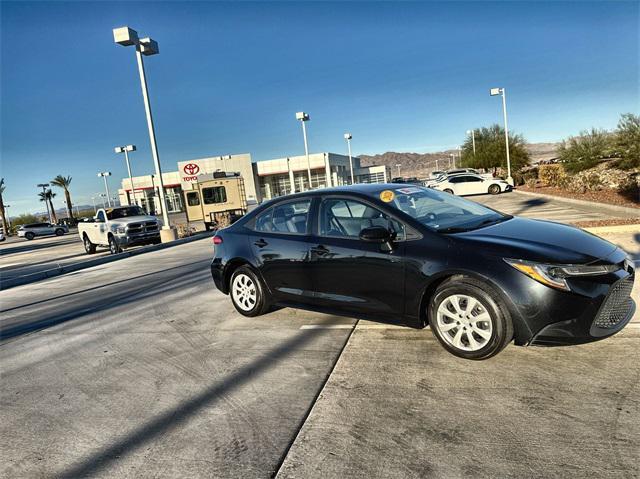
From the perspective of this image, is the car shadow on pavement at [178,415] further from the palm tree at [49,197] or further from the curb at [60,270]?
the palm tree at [49,197]

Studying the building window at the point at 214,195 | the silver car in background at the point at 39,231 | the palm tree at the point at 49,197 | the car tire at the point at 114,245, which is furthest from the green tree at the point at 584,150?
the palm tree at the point at 49,197

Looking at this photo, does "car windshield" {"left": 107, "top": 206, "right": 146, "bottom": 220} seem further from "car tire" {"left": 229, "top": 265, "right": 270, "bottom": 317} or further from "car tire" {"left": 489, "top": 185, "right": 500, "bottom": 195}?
"car tire" {"left": 489, "top": 185, "right": 500, "bottom": 195}

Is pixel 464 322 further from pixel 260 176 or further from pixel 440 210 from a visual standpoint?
pixel 260 176

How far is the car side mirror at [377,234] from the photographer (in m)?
4.05

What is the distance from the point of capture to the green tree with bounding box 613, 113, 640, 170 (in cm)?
1482

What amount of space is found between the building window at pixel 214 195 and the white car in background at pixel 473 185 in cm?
1215

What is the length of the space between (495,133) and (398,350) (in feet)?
162

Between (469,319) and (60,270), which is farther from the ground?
(469,319)

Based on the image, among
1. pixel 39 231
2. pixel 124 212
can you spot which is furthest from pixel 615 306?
pixel 39 231

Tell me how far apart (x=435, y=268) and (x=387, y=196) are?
1.07 metres

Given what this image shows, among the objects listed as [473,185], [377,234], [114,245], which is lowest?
[114,245]

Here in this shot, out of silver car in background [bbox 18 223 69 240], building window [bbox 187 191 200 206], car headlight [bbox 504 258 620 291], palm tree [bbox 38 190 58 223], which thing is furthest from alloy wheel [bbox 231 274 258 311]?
palm tree [bbox 38 190 58 223]

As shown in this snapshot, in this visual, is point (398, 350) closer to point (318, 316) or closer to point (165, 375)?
point (318, 316)

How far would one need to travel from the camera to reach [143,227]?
54.3ft
